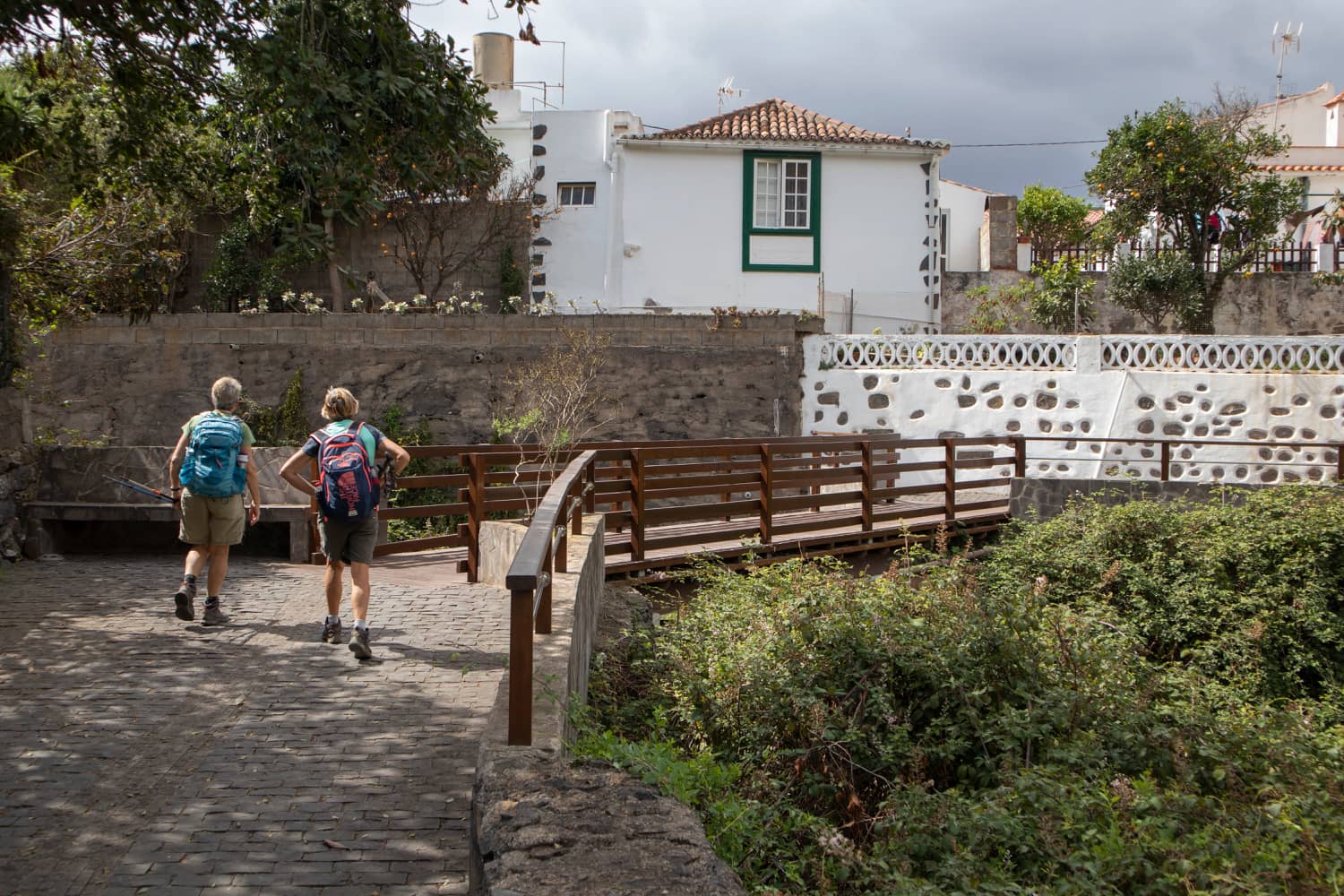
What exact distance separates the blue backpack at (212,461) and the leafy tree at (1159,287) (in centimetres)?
1792

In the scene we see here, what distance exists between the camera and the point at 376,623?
7316 mm

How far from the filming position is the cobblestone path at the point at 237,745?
3945mm

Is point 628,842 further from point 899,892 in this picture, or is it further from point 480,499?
point 480,499

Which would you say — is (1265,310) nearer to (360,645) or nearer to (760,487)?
(760,487)

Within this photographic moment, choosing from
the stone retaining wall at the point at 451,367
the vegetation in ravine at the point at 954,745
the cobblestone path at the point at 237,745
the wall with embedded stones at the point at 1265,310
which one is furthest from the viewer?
the wall with embedded stones at the point at 1265,310

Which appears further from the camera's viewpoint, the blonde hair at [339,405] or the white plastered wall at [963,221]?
the white plastered wall at [963,221]

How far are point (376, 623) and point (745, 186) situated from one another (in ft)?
52.8

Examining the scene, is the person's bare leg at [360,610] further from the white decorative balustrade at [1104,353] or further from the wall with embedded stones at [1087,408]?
the white decorative balustrade at [1104,353]

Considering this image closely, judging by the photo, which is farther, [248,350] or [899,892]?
[248,350]

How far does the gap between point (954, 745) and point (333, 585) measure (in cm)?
346

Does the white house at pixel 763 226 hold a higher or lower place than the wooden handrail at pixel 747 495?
higher

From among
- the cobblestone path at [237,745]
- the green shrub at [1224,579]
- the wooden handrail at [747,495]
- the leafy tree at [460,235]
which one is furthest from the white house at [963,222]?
the cobblestone path at [237,745]

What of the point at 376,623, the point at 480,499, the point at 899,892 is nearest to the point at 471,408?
the point at 480,499

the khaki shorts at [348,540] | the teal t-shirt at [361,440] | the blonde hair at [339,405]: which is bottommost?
the khaki shorts at [348,540]
